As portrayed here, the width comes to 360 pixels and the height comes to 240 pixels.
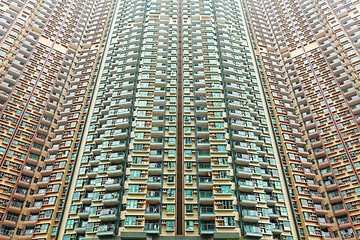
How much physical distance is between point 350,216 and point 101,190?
50.4m

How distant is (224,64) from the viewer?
77.1 meters

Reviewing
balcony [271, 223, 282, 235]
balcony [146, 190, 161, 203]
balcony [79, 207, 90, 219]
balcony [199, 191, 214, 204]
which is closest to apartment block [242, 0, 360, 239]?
balcony [271, 223, 282, 235]

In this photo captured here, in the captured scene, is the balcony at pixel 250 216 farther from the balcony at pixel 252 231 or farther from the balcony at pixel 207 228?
the balcony at pixel 207 228

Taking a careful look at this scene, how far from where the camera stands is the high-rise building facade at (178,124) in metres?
56.2

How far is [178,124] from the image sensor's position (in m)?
67.8

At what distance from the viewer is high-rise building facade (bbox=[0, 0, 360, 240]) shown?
5619 cm

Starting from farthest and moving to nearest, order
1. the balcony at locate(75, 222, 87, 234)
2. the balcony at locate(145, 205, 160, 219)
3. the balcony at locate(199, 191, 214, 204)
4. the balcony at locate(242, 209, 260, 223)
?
1. the balcony at locate(75, 222, 87, 234)
2. the balcony at locate(199, 191, 214, 204)
3. the balcony at locate(242, 209, 260, 223)
4. the balcony at locate(145, 205, 160, 219)

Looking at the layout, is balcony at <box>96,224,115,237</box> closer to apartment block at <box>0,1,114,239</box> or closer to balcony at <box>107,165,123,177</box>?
balcony at <box>107,165,123,177</box>

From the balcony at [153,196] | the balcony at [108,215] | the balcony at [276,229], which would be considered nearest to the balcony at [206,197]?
Result: the balcony at [153,196]

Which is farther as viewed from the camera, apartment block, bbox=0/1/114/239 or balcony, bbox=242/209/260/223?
apartment block, bbox=0/1/114/239

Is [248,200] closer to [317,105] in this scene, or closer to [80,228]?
[80,228]

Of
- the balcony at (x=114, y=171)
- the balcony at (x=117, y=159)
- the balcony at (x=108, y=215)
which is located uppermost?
the balcony at (x=117, y=159)

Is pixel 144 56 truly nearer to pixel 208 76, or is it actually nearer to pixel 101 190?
pixel 208 76

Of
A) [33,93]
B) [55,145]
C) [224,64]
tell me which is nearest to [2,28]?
[33,93]
